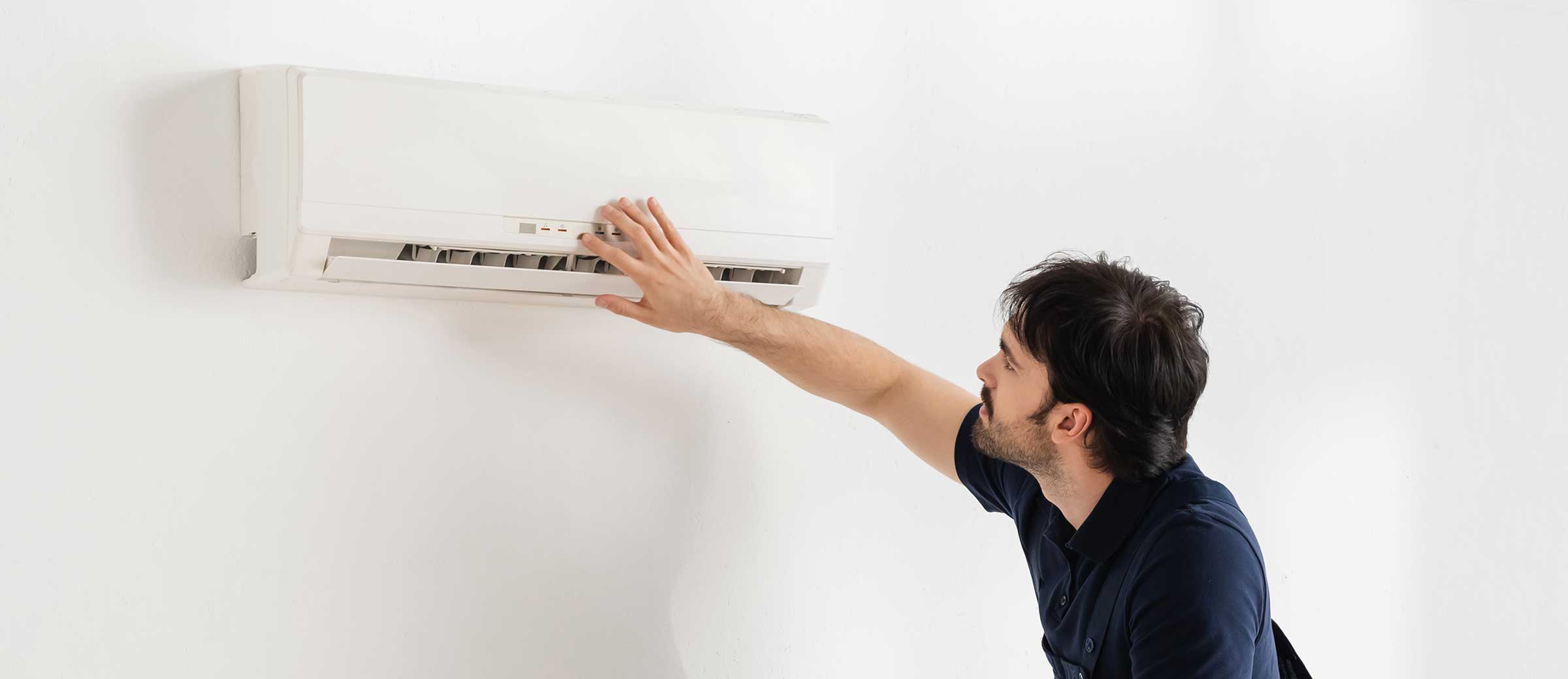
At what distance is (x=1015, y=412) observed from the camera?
1.46 m

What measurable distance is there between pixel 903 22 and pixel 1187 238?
62 cm

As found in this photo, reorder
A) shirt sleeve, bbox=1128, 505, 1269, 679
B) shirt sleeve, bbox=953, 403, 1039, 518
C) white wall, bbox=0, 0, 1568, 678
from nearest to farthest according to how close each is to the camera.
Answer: shirt sleeve, bbox=1128, 505, 1269, 679 → white wall, bbox=0, 0, 1568, 678 → shirt sleeve, bbox=953, 403, 1039, 518

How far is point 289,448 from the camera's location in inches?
57.4

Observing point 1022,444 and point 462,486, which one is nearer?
point 1022,444

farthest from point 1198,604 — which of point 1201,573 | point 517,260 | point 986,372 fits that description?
point 517,260

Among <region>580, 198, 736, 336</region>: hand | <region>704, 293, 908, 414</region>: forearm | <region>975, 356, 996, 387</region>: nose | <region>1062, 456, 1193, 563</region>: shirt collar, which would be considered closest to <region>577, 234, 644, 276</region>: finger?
<region>580, 198, 736, 336</region>: hand

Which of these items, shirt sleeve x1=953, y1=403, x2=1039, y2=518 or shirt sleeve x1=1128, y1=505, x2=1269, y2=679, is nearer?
shirt sleeve x1=1128, y1=505, x2=1269, y2=679

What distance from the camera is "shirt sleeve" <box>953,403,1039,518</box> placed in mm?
1642

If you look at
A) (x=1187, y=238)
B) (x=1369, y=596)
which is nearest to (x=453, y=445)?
(x=1187, y=238)

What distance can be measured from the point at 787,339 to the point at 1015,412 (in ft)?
1.00

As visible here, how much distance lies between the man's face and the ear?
2 cm

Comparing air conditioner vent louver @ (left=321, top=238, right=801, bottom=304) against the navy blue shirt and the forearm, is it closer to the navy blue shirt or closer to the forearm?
the forearm

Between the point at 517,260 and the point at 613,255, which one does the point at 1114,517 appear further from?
the point at 517,260

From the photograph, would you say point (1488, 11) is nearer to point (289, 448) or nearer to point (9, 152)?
point (289, 448)
